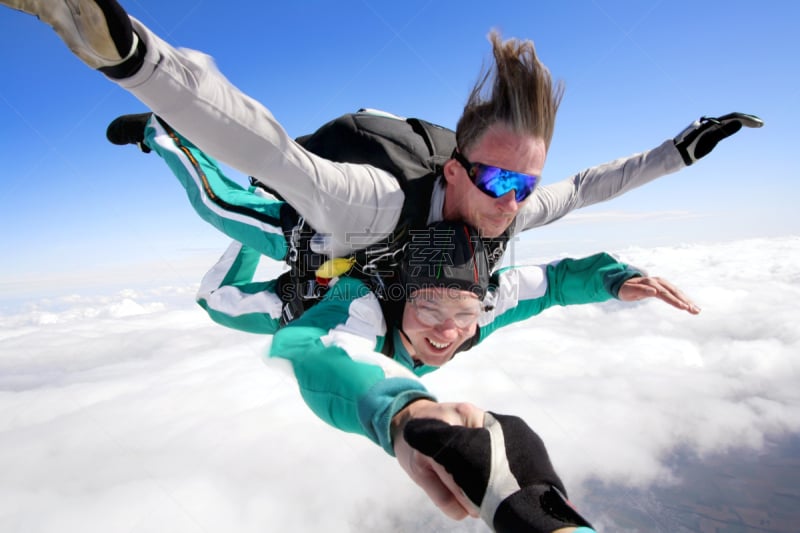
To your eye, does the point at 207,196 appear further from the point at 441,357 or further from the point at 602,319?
the point at 602,319

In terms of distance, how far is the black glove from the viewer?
2.29 feet

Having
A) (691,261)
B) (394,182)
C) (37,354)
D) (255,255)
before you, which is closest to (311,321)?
(394,182)

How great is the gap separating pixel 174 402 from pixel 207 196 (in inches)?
2615

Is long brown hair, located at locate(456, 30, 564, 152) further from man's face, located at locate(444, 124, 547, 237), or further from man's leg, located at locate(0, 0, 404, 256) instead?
man's leg, located at locate(0, 0, 404, 256)

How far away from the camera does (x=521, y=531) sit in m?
0.68

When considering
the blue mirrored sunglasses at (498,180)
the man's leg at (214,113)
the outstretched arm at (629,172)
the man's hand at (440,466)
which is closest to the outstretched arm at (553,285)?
the outstretched arm at (629,172)

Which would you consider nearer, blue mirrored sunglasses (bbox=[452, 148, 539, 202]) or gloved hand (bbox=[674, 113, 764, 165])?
blue mirrored sunglasses (bbox=[452, 148, 539, 202])

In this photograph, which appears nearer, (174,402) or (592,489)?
(174,402)

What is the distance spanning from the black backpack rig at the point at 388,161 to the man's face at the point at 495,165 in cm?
11

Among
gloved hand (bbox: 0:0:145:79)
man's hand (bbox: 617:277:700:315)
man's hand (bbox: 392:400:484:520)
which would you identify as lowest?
man's hand (bbox: 392:400:484:520)

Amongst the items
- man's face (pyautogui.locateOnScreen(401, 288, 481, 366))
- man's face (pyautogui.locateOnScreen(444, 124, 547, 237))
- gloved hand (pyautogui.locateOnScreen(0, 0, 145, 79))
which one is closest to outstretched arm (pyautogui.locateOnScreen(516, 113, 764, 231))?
man's face (pyautogui.locateOnScreen(444, 124, 547, 237))

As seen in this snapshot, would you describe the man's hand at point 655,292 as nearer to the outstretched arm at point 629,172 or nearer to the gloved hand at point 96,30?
the outstretched arm at point 629,172

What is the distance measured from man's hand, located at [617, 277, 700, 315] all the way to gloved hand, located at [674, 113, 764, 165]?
1.09 meters

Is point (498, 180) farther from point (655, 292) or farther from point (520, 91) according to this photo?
point (655, 292)
